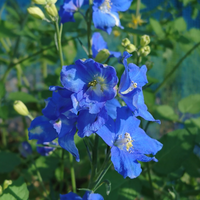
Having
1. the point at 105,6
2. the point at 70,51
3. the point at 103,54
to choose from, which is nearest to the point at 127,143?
the point at 103,54

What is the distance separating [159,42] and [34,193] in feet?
3.46

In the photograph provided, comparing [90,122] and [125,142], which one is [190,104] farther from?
[90,122]

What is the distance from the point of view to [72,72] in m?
0.51

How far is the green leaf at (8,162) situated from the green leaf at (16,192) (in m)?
0.25

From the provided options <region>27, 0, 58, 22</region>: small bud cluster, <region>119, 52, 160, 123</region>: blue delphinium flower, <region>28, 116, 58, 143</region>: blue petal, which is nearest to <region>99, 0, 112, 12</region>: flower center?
<region>27, 0, 58, 22</region>: small bud cluster

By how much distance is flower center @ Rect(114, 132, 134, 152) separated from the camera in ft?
1.89

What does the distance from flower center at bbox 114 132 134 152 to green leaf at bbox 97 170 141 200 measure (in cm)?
28

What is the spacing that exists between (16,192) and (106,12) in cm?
62

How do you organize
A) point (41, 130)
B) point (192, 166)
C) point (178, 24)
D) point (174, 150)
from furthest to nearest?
point (178, 24) < point (192, 166) < point (174, 150) < point (41, 130)

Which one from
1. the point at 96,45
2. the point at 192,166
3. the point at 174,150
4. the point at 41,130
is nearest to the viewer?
the point at 41,130

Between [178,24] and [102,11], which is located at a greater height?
[102,11]

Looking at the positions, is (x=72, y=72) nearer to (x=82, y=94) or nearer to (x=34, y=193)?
(x=82, y=94)

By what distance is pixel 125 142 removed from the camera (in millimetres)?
586

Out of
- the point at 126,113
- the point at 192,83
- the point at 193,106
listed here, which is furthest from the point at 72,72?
the point at 192,83
